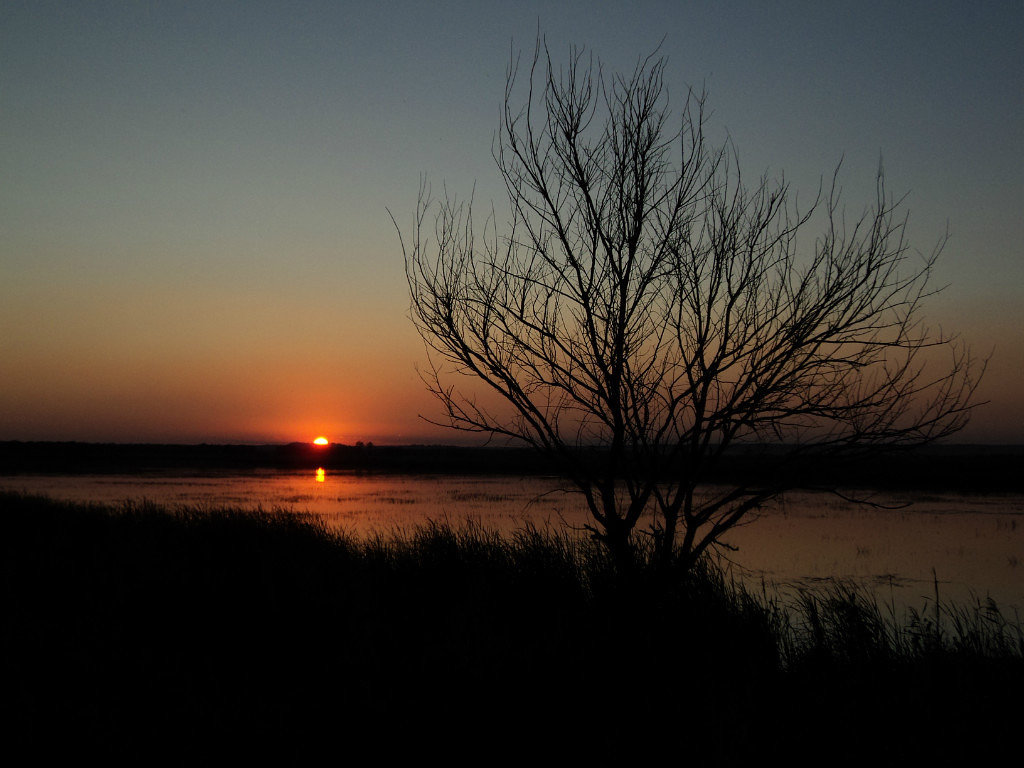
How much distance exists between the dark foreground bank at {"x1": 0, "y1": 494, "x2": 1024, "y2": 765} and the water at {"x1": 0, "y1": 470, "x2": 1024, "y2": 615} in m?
1.23

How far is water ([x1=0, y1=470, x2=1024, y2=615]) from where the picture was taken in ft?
46.4

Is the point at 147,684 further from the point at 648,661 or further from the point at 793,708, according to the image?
the point at 793,708

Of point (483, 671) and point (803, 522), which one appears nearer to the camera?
point (483, 671)

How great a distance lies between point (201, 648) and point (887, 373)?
22.1ft

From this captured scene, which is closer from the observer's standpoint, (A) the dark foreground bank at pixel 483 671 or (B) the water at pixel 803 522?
(A) the dark foreground bank at pixel 483 671

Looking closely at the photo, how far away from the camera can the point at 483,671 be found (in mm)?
6863

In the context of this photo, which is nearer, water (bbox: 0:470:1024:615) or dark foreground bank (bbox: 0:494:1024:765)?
dark foreground bank (bbox: 0:494:1024:765)

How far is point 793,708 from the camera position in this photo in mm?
5977

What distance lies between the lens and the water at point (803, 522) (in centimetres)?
1413

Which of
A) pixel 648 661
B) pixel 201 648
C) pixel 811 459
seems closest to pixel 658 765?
pixel 648 661

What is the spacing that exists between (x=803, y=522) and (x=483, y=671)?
17.1 meters

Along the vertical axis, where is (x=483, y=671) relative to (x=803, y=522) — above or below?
below

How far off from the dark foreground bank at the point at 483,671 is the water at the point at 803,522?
1.23 meters

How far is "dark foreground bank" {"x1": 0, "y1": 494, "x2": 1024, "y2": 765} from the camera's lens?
559 centimetres
